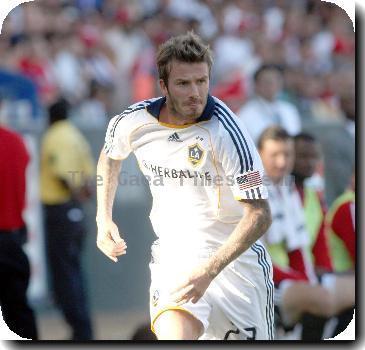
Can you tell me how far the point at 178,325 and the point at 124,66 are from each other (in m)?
3.92

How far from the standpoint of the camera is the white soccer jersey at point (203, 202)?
4508 mm

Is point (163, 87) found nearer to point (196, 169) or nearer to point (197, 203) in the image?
point (196, 169)

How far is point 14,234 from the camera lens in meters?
5.82

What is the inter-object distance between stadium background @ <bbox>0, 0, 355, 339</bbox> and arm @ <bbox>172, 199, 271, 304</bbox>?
1.11 meters

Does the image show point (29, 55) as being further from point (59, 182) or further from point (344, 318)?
point (344, 318)

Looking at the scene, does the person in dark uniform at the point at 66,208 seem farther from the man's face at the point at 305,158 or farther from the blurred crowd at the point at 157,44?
the man's face at the point at 305,158

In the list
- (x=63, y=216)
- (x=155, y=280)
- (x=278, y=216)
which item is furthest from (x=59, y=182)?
(x=155, y=280)

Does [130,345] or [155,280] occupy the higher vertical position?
[155,280]

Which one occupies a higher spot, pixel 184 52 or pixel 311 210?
pixel 184 52

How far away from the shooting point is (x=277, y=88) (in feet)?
24.9

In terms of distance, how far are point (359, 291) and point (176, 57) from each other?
167 centimetres

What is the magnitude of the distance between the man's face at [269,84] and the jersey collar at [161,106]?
2.73 m

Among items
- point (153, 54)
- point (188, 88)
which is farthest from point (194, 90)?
point (153, 54)

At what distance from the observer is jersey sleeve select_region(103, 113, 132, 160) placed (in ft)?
15.6
